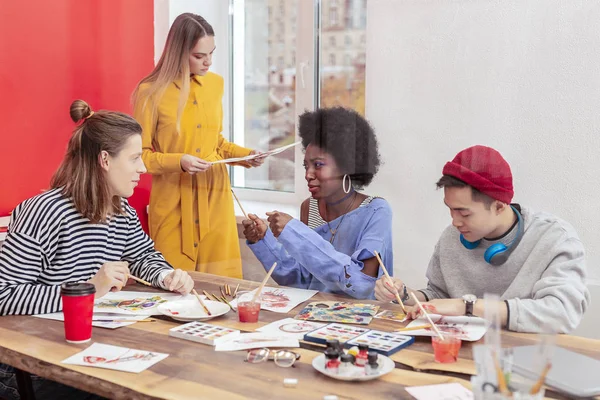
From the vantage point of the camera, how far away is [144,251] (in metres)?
2.29

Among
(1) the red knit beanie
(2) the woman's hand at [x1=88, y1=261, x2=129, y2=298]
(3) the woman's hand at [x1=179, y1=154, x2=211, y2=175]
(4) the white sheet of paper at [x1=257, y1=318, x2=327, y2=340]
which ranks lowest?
(4) the white sheet of paper at [x1=257, y1=318, x2=327, y2=340]

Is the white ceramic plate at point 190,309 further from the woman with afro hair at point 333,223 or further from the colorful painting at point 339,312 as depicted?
the woman with afro hair at point 333,223

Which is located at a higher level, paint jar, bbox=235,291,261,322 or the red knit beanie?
the red knit beanie

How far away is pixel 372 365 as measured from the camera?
1333 millimetres

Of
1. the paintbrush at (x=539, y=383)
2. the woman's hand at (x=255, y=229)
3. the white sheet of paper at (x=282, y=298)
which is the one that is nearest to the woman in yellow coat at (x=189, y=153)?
the woman's hand at (x=255, y=229)

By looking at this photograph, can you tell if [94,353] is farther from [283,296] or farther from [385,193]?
[385,193]

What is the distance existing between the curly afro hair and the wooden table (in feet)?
2.94

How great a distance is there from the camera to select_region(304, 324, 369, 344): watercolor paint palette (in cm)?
154

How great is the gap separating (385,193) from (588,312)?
852 mm

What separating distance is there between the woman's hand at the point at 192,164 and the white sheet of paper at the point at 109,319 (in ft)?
3.52

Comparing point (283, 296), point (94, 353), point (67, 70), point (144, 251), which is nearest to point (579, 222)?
point (283, 296)

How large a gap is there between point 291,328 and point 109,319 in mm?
486

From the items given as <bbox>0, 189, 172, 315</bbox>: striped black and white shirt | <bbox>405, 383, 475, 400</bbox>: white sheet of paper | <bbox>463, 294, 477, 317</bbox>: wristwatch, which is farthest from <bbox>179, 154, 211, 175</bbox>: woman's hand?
<bbox>405, 383, 475, 400</bbox>: white sheet of paper

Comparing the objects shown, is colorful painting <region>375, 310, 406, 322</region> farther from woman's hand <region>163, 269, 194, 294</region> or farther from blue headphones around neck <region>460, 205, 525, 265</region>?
woman's hand <region>163, 269, 194, 294</region>
